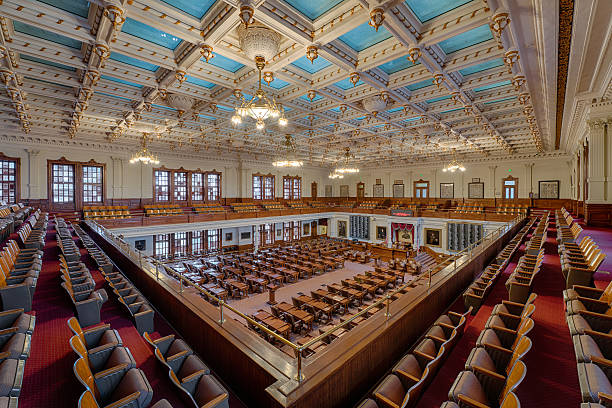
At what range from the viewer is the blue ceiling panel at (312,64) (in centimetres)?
634

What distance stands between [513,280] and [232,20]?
6313 mm

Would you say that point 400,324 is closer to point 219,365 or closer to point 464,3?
point 219,365

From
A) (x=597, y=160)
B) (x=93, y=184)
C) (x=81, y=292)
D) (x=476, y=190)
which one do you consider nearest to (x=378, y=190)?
(x=476, y=190)

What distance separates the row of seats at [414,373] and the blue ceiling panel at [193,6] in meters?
5.91

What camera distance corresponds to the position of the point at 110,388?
7.64 feet

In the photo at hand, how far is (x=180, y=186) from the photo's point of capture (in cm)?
1758

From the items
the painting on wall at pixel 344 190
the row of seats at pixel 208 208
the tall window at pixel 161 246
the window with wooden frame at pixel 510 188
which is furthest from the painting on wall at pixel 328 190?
the tall window at pixel 161 246

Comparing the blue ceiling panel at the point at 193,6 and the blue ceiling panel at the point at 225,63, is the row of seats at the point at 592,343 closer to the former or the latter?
the blue ceiling panel at the point at 193,6

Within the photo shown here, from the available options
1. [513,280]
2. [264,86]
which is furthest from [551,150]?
[264,86]

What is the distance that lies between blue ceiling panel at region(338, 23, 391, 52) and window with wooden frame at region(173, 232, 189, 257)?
15.1 metres

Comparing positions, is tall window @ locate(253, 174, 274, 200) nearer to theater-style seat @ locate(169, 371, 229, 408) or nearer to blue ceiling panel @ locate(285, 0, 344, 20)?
blue ceiling panel @ locate(285, 0, 344, 20)

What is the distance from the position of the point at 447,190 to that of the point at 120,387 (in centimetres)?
2250

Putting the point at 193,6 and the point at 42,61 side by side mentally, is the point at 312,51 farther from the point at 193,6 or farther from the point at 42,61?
the point at 42,61

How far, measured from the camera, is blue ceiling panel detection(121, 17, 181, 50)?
495 cm
